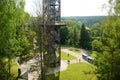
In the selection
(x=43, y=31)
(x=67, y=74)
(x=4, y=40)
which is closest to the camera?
(x=4, y=40)

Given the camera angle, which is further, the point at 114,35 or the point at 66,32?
the point at 66,32

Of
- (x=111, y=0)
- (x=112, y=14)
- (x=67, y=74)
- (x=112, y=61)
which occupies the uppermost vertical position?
(x=111, y=0)

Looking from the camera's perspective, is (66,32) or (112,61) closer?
(112,61)

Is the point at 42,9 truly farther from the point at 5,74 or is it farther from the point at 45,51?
the point at 5,74

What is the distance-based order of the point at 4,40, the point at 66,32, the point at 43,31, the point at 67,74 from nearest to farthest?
the point at 4,40, the point at 43,31, the point at 67,74, the point at 66,32

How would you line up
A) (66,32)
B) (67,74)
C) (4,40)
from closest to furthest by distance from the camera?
(4,40) → (67,74) → (66,32)

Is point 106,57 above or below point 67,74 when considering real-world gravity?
above

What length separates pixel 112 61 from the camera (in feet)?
49.8

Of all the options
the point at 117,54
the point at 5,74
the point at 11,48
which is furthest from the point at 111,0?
the point at 5,74

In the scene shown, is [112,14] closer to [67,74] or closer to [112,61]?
[112,61]

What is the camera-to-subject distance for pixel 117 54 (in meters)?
15.2

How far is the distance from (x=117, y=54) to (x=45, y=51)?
5132 millimetres

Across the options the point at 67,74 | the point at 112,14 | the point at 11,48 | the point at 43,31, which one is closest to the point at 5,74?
the point at 11,48

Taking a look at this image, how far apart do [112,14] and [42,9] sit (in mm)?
5205
